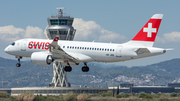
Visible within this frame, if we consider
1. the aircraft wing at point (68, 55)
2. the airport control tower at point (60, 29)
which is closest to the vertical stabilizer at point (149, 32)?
the aircraft wing at point (68, 55)

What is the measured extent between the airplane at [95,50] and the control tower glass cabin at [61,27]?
3419 inches

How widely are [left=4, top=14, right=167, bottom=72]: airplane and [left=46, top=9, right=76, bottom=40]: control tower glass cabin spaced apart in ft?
285

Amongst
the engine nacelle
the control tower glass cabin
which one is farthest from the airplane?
the control tower glass cabin

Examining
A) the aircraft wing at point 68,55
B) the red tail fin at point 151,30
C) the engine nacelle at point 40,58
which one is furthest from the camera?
the red tail fin at point 151,30

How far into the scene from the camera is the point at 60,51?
67.8m

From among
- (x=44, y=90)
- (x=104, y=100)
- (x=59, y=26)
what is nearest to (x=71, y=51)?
(x=104, y=100)

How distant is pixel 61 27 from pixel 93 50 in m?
91.8

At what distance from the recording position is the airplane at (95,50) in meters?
67.2

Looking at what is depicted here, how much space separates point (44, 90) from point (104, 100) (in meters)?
64.6

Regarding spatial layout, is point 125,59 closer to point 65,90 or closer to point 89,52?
point 89,52

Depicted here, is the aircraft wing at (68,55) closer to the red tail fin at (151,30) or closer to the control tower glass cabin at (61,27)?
the red tail fin at (151,30)

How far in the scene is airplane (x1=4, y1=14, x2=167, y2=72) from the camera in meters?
67.2

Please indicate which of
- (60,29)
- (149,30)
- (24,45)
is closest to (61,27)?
(60,29)

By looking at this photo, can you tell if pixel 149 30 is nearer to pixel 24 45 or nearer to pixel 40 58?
pixel 40 58
